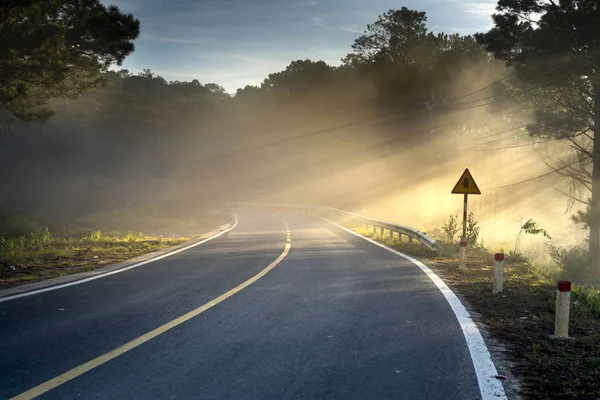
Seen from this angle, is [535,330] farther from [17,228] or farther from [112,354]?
[17,228]

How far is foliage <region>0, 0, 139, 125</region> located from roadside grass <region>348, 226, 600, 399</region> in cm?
1055

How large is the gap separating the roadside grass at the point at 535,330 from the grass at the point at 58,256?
821 cm

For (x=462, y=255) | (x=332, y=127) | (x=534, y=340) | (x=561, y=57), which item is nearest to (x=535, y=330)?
(x=534, y=340)

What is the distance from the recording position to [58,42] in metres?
13.0

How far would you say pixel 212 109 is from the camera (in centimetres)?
8556

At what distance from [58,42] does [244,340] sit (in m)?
11.0

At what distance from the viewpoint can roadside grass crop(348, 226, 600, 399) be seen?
441cm

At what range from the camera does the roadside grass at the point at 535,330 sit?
441 centimetres

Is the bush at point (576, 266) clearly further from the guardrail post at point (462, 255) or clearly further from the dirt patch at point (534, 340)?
the dirt patch at point (534, 340)

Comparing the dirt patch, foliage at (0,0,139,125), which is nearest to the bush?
the dirt patch

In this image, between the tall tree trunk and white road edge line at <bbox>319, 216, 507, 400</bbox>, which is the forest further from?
white road edge line at <bbox>319, 216, 507, 400</bbox>

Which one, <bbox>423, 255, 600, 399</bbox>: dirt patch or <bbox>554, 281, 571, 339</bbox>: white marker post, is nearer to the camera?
<bbox>423, 255, 600, 399</bbox>: dirt patch

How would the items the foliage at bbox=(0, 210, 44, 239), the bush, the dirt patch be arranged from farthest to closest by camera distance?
1. the foliage at bbox=(0, 210, 44, 239)
2. the bush
3. the dirt patch

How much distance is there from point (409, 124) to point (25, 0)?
4354 cm
